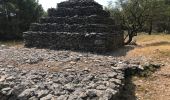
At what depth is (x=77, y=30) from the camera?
19.0 m

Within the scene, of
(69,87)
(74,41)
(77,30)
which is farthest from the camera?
(77,30)

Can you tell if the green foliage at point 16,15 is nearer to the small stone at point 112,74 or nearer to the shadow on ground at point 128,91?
the shadow on ground at point 128,91

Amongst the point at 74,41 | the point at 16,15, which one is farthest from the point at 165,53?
the point at 16,15

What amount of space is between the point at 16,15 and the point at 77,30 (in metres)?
20.1

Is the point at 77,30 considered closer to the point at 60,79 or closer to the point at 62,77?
the point at 62,77

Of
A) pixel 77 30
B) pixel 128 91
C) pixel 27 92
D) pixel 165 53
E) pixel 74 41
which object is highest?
pixel 77 30

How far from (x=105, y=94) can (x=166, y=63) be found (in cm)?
688

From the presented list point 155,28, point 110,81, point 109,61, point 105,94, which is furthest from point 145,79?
point 155,28

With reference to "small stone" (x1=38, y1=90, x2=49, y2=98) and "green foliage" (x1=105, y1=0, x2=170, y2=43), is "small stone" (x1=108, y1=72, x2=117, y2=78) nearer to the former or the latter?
"small stone" (x1=38, y1=90, x2=49, y2=98)

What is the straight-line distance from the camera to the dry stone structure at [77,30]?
17875mm

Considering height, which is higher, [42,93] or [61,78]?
[61,78]

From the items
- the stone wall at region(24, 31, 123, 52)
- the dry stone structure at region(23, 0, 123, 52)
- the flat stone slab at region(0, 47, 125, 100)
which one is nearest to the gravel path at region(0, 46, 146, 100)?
the flat stone slab at region(0, 47, 125, 100)

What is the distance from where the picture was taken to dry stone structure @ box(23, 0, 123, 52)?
17875 mm

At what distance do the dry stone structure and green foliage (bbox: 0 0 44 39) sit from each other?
581 inches
